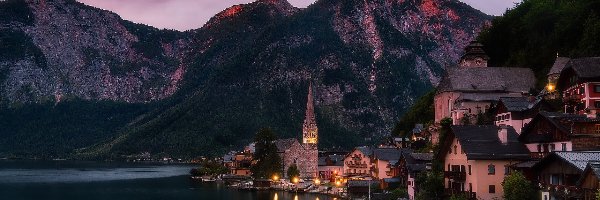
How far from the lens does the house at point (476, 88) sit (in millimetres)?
94250

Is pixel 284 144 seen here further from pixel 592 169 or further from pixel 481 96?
pixel 592 169

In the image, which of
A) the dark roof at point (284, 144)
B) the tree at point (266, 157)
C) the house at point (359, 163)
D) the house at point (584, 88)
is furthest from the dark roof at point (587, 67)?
the dark roof at point (284, 144)

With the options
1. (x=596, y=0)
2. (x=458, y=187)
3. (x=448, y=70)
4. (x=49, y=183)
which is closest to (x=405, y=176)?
(x=448, y=70)

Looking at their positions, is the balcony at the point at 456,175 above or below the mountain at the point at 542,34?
below

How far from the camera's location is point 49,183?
17012 cm

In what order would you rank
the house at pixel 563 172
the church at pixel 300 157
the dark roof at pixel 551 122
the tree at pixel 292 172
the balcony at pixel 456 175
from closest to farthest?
the house at pixel 563 172 < the dark roof at pixel 551 122 < the balcony at pixel 456 175 < the tree at pixel 292 172 < the church at pixel 300 157

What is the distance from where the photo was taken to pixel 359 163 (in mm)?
130125

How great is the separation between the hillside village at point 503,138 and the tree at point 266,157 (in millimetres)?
24146

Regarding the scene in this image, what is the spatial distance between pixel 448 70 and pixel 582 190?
2436 inches

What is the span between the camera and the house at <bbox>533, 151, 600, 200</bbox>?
44531mm

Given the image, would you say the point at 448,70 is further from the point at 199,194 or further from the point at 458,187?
the point at 199,194

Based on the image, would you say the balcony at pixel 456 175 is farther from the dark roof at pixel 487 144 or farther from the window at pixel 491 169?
the dark roof at pixel 487 144

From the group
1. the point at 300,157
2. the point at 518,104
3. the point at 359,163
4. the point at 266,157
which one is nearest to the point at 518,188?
the point at 518,104

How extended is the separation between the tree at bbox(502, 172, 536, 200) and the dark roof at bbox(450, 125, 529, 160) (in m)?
6.51
